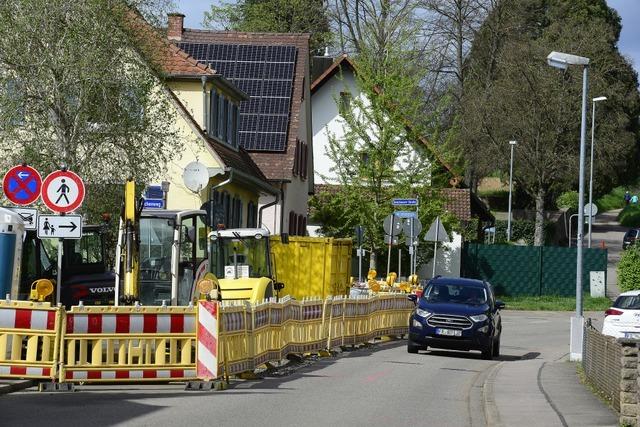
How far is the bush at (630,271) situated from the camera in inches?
1996

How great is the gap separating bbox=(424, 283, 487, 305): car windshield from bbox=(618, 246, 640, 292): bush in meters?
22.9

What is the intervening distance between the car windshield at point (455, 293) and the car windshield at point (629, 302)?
9.31 ft

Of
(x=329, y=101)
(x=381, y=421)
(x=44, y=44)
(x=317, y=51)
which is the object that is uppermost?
(x=317, y=51)

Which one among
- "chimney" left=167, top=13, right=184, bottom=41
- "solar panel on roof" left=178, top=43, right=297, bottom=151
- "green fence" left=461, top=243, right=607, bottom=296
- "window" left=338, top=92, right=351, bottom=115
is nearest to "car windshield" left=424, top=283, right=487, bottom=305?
"solar panel on roof" left=178, top=43, right=297, bottom=151

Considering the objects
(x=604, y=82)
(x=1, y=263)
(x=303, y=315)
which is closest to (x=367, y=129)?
(x=604, y=82)

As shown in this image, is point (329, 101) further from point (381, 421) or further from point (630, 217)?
point (381, 421)

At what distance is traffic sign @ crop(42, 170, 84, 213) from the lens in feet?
66.7

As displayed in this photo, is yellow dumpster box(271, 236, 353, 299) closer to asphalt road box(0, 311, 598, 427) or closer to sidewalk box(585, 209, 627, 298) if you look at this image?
asphalt road box(0, 311, 598, 427)

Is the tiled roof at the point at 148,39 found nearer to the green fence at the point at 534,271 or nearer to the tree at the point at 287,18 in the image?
→ the green fence at the point at 534,271

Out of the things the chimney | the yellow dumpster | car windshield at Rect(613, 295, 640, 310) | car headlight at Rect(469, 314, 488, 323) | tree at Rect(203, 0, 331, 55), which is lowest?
car headlight at Rect(469, 314, 488, 323)

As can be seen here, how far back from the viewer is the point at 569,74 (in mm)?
72562

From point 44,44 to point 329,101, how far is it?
131 feet

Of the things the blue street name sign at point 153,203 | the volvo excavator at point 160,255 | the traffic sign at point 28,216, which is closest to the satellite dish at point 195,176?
the blue street name sign at point 153,203

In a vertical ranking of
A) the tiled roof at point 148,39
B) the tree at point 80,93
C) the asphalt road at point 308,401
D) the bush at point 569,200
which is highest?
the bush at point 569,200
